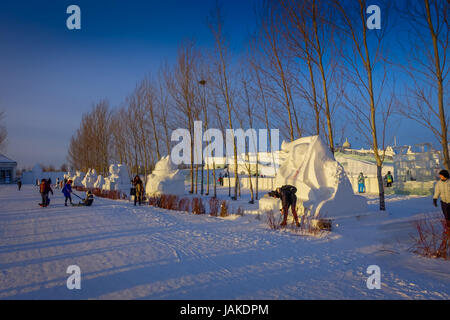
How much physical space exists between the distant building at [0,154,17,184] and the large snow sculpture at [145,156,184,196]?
180ft

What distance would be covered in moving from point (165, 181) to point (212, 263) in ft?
48.5

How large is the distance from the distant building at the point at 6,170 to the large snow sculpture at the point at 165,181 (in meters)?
54.7

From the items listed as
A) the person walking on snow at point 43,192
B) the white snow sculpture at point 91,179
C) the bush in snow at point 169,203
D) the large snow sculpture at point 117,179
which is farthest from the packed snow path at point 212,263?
the white snow sculpture at point 91,179

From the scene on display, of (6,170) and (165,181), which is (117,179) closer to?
(165,181)

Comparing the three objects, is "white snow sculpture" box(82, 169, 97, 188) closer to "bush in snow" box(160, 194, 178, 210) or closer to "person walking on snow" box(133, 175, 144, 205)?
"person walking on snow" box(133, 175, 144, 205)

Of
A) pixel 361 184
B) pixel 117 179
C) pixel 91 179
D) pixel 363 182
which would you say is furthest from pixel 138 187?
pixel 91 179

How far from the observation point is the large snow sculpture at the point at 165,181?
18.7 m

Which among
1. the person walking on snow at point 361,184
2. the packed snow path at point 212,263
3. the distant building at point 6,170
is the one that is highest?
the distant building at point 6,170

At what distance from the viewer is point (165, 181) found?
18.9m

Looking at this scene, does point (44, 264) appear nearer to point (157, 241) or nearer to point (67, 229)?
point (157, 241)

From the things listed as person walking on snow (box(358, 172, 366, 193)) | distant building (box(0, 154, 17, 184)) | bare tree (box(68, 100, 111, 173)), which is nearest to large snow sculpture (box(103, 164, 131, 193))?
bare tree (box(68, 100, 111, 173))

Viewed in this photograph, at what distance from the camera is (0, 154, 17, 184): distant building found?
56.5 meters

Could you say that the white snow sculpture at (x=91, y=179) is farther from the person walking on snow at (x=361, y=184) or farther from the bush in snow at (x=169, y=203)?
the person walking on snow at (x=361, y=184)
